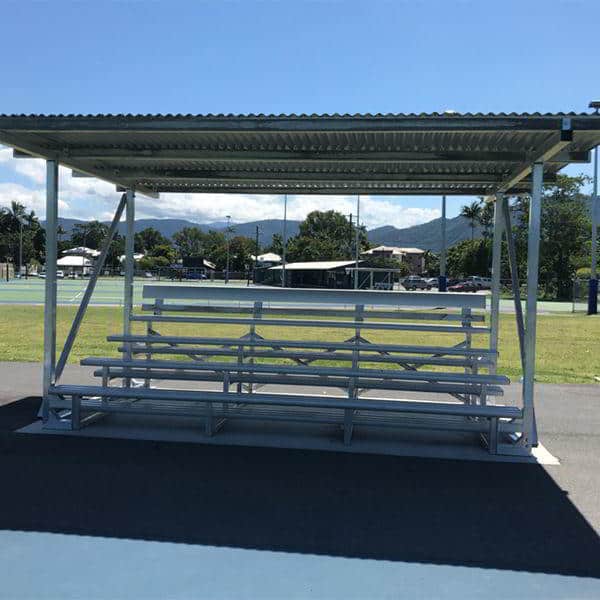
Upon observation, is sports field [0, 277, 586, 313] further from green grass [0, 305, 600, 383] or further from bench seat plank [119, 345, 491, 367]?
bench seat plank [119, 345, 491, 367]

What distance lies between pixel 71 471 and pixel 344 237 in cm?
A: 9153

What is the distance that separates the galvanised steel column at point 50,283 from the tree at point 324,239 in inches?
3111

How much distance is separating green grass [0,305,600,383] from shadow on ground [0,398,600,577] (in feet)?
18.5

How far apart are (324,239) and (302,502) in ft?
288

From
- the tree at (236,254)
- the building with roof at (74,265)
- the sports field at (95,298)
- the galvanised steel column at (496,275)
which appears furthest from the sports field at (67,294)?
the tree at (236,254)

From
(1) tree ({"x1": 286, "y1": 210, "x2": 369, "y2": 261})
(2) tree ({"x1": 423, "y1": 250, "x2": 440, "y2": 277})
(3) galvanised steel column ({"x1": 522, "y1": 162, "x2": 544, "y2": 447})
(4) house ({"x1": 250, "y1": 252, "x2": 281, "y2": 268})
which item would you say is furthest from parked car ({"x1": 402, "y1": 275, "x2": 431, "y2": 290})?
(3) galvanised steel column ({"x1": 522, "y1": 162, "x2": 544, "y2": 447})

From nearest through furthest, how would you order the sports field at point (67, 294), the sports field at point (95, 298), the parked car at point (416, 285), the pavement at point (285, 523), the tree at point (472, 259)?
the pavement at point (285, 523), the sports field at point (67, 294), the sports field at point (95, 298), the parked car at point (416, 285), the tree at point (472, 259)

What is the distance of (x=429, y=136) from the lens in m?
6.14

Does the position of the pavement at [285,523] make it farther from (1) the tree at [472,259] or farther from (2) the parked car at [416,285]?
(1) the tree at [472,259]

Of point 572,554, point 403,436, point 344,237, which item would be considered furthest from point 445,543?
point 344,237

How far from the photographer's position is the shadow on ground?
3.99 meters

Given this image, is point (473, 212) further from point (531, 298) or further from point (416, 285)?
point (531, 298)

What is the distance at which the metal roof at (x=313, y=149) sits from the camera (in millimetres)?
5492

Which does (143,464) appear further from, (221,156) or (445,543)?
(221,156)
